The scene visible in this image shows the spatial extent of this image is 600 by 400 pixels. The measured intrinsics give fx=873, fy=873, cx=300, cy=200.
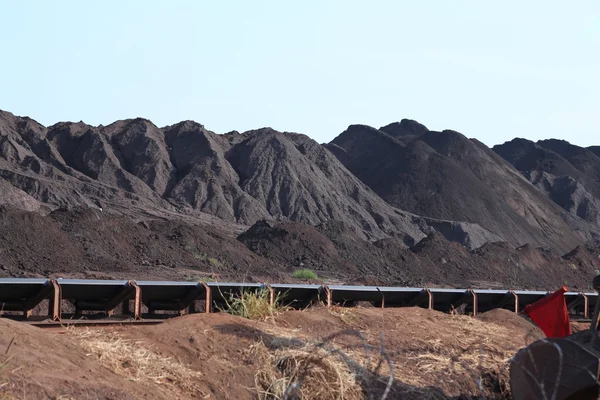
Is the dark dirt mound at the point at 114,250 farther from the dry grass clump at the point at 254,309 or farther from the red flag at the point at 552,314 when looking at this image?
the red flag at the point at 552,314

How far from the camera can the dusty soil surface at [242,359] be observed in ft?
21.5

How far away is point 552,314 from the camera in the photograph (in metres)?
11.0

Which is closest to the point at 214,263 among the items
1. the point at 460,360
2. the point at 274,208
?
the point at 274,208

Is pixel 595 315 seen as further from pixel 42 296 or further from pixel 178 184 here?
pixel 178 184

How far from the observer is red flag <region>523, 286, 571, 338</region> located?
35.6 ft

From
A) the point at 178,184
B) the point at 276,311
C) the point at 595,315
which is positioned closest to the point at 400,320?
the point at 276,311

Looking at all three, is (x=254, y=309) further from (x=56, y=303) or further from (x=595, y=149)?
(x=595, y=149)

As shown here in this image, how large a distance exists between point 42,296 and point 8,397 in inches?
227

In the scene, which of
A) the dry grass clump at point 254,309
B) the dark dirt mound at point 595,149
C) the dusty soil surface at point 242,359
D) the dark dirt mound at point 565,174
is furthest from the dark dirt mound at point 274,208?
the dark dirt mound at point 595,149

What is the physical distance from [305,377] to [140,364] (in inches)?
58.3

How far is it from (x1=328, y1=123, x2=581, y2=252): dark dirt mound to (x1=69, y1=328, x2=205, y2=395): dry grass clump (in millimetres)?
68060

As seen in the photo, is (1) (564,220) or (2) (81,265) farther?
(1) (564,220)

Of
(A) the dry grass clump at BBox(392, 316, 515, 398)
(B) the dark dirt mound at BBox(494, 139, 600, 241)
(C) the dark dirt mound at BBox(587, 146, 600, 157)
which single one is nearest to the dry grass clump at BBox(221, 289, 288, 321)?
(A) the dry grass clump at BBox(392, 316, 515, 398)

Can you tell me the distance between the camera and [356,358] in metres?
8.91
